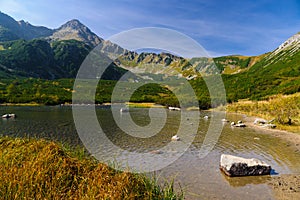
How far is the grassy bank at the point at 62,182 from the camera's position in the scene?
20.1 feet

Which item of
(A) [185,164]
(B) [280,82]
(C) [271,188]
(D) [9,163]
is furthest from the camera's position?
(B) [280,82]

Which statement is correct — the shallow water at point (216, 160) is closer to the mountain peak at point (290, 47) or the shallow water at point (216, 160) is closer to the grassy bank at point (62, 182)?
the grassy bank at point (62, 182)

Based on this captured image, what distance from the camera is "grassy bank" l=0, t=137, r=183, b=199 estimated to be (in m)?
6.14

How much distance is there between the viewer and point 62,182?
7176mm

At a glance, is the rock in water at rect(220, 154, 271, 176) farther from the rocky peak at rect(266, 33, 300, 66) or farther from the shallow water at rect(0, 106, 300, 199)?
the rocky peak at rect(266, 33, 300, 66)

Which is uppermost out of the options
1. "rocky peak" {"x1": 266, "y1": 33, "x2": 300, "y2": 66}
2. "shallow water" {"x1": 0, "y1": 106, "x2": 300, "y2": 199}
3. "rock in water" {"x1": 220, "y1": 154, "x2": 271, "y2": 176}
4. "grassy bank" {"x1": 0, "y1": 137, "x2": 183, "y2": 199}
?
"rocky peak" {"x1": 266, "y1": 33, "x2": 300, "y2": 66}

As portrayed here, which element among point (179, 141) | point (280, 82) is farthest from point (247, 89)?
point (179, 141)

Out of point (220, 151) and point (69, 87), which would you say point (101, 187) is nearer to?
point (220, 151)

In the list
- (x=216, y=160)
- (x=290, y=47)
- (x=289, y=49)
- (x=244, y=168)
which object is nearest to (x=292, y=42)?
(x=290, y=47)

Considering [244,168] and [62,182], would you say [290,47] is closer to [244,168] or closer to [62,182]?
[244,168]

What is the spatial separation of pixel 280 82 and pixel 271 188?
9389 cm

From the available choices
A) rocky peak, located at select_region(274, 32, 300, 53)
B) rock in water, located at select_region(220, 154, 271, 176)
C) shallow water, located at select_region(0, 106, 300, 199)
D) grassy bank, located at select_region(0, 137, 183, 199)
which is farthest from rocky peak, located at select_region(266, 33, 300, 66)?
grassy bank, located at select_region(0, 137, 183, 199)

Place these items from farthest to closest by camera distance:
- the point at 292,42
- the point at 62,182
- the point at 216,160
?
the point at 292,42
the point at 216,160
the point at 62,182

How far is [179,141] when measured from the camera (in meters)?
23.4
